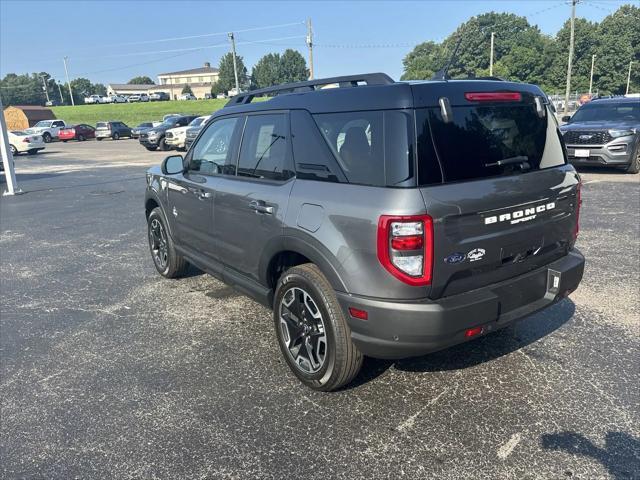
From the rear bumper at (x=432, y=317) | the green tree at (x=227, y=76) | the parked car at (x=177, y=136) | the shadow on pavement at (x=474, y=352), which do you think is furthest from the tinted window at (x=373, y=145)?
the green tree at (x=227, y=76)

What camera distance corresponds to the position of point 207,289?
5.11 m

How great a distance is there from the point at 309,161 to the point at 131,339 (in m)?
2.19

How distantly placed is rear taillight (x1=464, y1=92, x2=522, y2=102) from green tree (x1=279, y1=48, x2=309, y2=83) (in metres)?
138

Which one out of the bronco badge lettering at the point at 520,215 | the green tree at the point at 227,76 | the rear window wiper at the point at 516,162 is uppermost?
the green tree at the point at 227,76

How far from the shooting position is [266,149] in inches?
138

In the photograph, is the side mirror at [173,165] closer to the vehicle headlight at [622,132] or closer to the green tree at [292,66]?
the vehicle headlight at [622,132]

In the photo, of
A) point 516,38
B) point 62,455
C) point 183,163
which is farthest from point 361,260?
point 516,38

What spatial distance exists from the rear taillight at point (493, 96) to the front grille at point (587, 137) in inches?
374

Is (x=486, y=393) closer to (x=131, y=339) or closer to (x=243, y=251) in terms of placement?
(x=243, y=251)

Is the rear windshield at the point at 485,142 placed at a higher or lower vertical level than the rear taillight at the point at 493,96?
lower

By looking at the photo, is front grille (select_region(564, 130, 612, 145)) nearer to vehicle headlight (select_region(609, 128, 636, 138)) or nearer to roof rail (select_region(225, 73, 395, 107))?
vehicle headlight (select_region(609, 128, 636, 138))

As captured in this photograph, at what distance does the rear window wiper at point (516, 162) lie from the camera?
9.20 feet

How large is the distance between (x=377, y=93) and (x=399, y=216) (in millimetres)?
727

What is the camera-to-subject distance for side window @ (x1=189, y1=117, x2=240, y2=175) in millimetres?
3936
